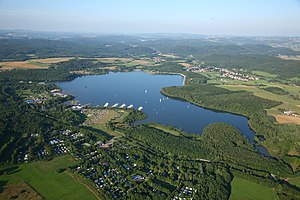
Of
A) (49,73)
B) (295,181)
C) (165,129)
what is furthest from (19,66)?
(295,181)

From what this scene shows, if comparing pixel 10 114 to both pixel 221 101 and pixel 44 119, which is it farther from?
pixel 221 101

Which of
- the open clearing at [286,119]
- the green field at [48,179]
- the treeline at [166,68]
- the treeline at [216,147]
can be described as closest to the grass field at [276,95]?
the open clearing at [286,119]

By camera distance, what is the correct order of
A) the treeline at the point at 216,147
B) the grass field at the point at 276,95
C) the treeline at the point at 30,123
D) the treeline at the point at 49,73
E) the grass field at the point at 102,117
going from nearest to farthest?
the treeline at the point at 216,147
the treeline at the point at 30,123
the grass field at the point at 102,117
the grass field at the point at 276,95
the treeline at the point at 49,73

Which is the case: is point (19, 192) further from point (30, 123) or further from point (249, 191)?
point (249, 191)

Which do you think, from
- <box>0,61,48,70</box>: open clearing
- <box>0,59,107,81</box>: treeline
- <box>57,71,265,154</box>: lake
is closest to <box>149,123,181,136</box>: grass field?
<box>57,71,265,154</box>: lake

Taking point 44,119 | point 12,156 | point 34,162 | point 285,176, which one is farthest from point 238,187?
point 44,119

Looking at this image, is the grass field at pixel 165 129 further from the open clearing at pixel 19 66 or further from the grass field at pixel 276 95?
the open clearing at pixel 19 66

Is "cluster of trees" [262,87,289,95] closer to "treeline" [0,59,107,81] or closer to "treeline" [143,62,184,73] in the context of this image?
"treeline" [143,62,184,73]
